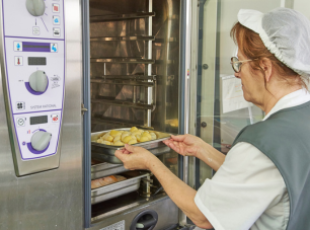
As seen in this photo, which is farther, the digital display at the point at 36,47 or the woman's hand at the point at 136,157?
the woman's hand at the point at 136,157

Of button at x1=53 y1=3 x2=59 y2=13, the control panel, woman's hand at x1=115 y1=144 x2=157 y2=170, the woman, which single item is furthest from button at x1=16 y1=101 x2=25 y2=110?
the woman

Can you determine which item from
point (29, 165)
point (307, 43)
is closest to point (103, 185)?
point (29, 165)

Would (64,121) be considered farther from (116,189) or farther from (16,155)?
(116,189)

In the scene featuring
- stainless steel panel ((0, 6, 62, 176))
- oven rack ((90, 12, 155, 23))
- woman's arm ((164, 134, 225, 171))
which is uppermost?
oven rack ((90, 12, 155, 23))

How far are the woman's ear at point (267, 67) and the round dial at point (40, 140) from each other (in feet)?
2.58

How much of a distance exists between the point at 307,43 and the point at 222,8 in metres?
1.05

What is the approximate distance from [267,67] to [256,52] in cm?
6

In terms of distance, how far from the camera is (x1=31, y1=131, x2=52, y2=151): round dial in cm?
119

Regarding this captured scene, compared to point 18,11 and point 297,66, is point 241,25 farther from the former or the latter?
point 18,11

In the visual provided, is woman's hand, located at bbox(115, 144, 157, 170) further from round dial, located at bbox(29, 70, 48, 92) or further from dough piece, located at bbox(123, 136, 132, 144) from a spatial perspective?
round dial, located at bbox(29, 70, 48, 92)

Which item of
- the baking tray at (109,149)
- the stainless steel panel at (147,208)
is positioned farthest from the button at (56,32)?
the stainless steel panel at (147,208)

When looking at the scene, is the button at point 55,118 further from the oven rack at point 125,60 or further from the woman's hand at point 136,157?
the oven rack at point 125,60

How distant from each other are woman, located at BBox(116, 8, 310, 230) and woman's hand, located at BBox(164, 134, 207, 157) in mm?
487

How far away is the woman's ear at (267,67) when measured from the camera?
1.09 m
